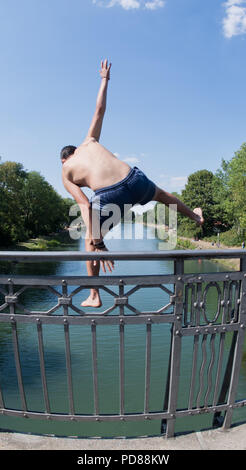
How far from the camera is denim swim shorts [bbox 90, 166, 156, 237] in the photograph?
2641 mm

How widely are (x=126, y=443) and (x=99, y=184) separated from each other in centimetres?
184

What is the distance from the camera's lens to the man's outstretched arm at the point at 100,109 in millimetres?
2982

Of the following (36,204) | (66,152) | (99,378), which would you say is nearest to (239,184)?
(99,378)

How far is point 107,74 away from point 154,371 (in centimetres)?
1055

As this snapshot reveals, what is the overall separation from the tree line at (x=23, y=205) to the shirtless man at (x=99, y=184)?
3364 centimetres

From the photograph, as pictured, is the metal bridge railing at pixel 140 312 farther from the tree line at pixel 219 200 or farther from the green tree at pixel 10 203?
the green tree at pixel 10 203

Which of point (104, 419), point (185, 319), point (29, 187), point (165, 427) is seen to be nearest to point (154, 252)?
point (185, 319)

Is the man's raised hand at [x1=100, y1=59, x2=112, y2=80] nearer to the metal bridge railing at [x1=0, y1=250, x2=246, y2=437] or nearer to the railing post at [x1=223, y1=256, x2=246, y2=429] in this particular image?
the metal bridge railing at [x1=0, y1=250, x2=246, y2=437]

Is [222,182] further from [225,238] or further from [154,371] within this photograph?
[154,371]

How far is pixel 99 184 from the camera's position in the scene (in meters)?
2.70

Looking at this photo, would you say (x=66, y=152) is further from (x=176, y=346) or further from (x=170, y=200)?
(x=176, y=346)

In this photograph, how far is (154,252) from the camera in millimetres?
2199

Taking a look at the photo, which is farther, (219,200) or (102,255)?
(219,200)
